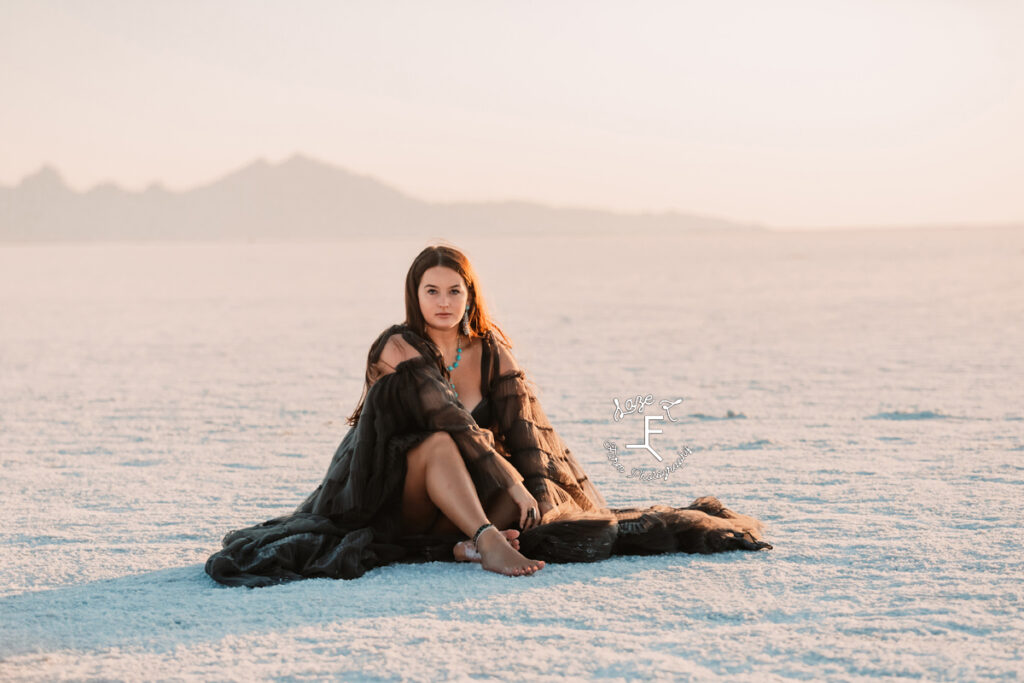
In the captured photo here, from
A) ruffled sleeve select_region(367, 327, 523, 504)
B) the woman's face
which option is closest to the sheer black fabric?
ruffled sleeve select_region(367, 327, 523, 504)

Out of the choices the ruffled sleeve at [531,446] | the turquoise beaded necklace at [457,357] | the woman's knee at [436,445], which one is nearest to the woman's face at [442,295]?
the turquoise beaded necklace at [457,357]

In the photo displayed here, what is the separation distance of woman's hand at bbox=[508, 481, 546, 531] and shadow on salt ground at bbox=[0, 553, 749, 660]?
171mm

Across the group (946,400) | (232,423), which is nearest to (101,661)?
(232,423)

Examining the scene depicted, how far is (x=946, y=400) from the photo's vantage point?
8023 millimetres

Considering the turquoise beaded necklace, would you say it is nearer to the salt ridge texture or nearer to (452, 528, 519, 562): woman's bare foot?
(452, 528, 519, 562): woman's bare foot

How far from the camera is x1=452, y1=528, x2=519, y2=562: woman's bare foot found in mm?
3807

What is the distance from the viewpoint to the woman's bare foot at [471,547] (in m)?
3.81

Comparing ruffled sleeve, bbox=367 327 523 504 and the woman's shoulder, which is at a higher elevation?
the woman's shoulder

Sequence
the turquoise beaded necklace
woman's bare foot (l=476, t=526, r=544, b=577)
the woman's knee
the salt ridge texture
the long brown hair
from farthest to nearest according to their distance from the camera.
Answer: the turquoise beaded necklace → the long brown hair → the woman's knee → woman's bare foot (l=476, t=526, r=544, b=577) → the salt ridge texture

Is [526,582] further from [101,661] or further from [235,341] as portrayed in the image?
[235,341]

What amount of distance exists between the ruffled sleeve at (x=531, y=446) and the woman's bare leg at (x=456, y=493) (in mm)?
302

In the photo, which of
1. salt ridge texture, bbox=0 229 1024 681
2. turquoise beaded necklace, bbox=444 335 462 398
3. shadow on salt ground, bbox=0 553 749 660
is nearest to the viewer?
salt ridge texture, bbox=0 229 1024 681

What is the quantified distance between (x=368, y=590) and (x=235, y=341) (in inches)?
419

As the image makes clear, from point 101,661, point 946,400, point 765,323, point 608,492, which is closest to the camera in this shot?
point 101,661
